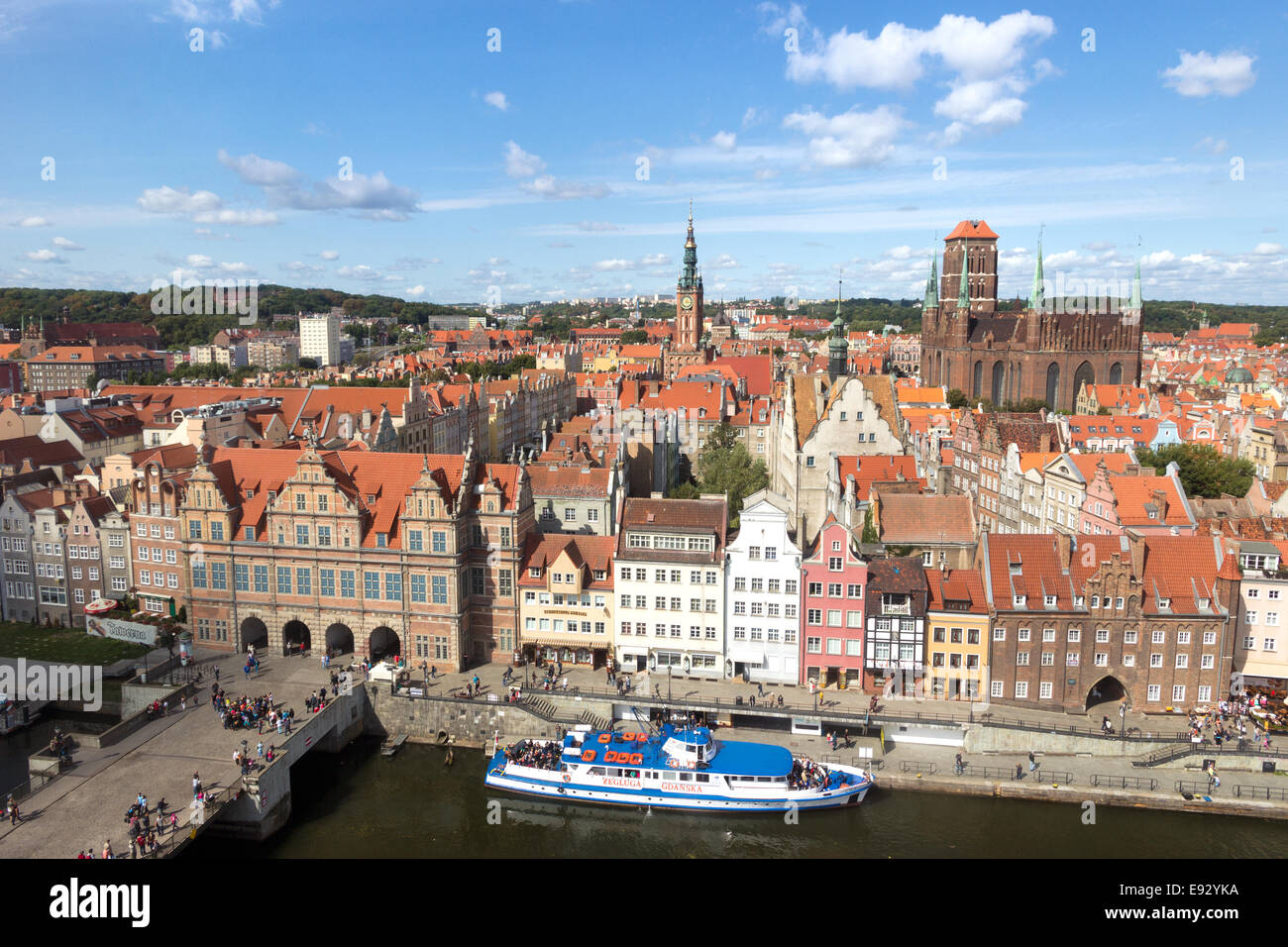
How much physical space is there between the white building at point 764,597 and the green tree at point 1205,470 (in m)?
47.0

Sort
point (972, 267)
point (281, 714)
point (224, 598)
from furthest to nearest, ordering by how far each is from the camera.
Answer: point (972, 267)
point (224, 598)
point (281, 714)

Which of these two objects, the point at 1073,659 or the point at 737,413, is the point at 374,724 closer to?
the point at 1073,659

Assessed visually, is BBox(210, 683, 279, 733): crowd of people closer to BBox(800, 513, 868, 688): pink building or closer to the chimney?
BBox(800, 513, 868, 688): pink building

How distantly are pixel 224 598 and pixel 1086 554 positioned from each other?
5082cm

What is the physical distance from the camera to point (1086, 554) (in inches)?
2030

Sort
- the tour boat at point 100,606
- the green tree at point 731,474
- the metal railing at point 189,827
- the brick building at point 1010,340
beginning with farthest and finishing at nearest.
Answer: the brick building at point 1010,340
the green tree at point 731,474
the tour boat at point 100,606
the metal railing at point 189,827

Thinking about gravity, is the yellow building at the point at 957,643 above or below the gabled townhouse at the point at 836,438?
below

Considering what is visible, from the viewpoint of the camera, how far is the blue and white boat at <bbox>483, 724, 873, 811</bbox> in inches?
1758

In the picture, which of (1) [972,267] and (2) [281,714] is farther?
(1) [972,267]

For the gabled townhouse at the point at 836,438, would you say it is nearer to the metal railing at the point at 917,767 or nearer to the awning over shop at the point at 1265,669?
the metal railing at the point at 917,767

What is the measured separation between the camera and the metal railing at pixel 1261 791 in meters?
44.4

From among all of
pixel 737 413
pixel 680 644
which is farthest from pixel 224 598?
pixel 737 413

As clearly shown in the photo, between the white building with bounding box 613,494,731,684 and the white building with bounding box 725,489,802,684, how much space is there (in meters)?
0.81

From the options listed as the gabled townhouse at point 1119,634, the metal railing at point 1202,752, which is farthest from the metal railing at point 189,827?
the metal railing at point 1202,752
